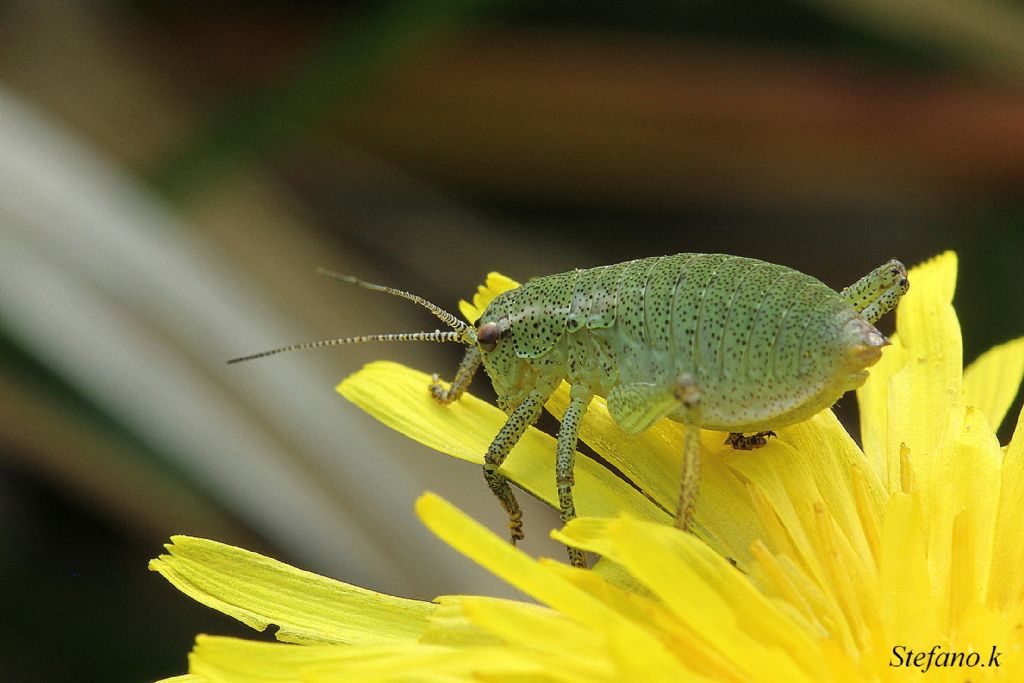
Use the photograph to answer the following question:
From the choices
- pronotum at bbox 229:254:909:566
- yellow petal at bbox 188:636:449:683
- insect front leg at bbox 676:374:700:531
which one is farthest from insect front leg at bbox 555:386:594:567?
yellow petal at bbox 188:636:449:683

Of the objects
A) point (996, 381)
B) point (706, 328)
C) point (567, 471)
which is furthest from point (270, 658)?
point (996, 381)

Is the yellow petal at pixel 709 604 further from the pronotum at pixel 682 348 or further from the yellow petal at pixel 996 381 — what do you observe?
the yellow petal at pixel 996 381

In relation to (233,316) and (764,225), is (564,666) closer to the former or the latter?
(233,316)

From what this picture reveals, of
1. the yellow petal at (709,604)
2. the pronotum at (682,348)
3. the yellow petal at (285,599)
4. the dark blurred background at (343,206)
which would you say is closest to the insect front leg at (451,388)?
the pronotum at (682,348)

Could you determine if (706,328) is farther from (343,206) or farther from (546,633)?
(343,206)

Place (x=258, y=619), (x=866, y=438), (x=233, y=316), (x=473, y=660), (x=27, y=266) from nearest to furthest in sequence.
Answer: (x=473, y=660) < (x=258, y=619) < (x=866, y=438) < (x=27, y=266) < (x=233, y=316)

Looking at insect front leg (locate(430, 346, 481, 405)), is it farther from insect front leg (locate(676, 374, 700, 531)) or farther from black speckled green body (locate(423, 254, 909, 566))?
insect front leg (locate(676, 374, 700, 531))

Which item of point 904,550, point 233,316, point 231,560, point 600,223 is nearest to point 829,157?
point 600,223

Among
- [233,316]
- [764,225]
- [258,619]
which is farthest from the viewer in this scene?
[764,225]
